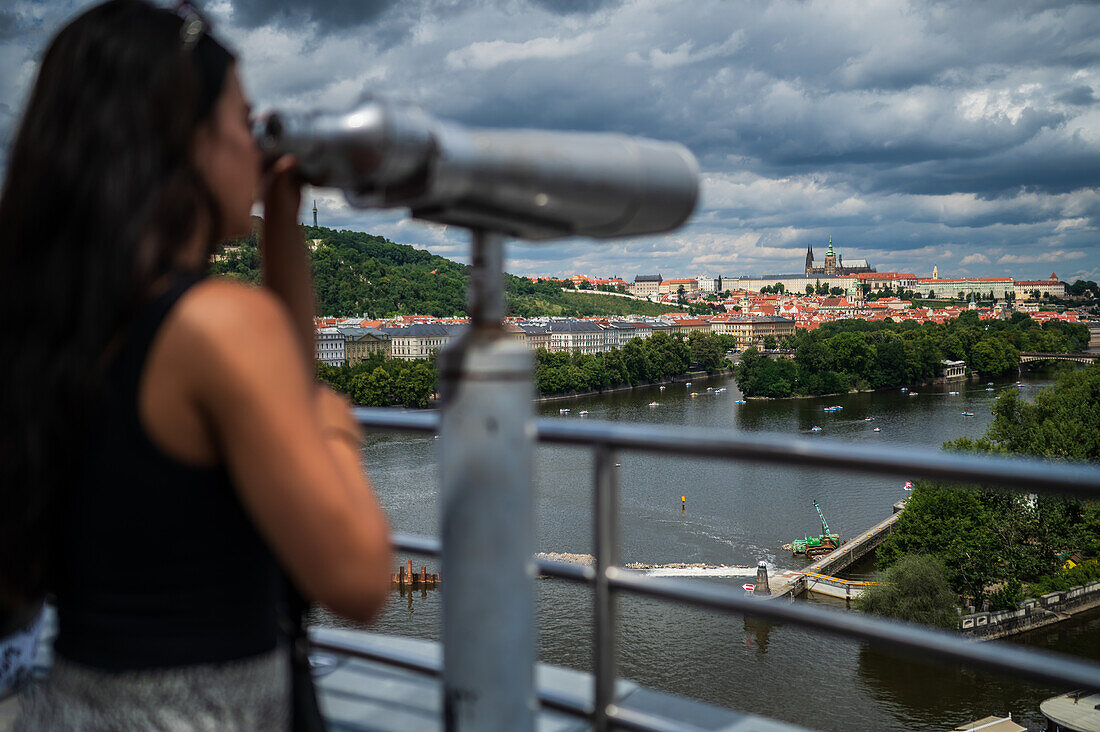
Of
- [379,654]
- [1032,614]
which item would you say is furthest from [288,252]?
[1032,614]

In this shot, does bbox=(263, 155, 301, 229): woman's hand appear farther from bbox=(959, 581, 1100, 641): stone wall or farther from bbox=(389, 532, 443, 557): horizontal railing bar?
bbox=(959, 581, 1100, 641): stone wall

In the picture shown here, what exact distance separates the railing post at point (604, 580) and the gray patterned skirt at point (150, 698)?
37cm

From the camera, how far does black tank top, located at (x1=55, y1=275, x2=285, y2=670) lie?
368mm

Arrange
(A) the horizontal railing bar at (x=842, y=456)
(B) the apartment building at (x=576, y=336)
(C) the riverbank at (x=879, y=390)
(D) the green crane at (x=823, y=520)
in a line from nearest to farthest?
(A) the horizontal railing bar at (x=842, y=456) < (D) the green crane at (x=823, y=520) < (C) the riverbank at (x=879, y=390) < (B) the apartment building at (x=576, y=336)

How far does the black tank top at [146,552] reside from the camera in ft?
1.21

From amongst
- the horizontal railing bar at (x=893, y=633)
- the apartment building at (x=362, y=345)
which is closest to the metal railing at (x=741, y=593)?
the horizontal railing bar at (x=893, y=633)

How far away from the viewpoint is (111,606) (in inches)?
15.4

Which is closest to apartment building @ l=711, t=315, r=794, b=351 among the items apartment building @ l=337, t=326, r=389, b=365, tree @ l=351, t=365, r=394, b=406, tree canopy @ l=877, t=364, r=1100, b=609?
apartment building @ l=337, t=326, r=389, b=365

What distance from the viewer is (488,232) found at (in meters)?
0.46

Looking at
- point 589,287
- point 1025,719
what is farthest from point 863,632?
point 589,287

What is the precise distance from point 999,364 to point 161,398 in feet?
147

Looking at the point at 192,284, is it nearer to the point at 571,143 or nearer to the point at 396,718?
the point at 571,143

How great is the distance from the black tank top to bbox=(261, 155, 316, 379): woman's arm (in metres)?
0.08

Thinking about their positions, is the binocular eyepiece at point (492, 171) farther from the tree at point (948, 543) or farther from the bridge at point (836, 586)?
the tree at point (948, 543)
